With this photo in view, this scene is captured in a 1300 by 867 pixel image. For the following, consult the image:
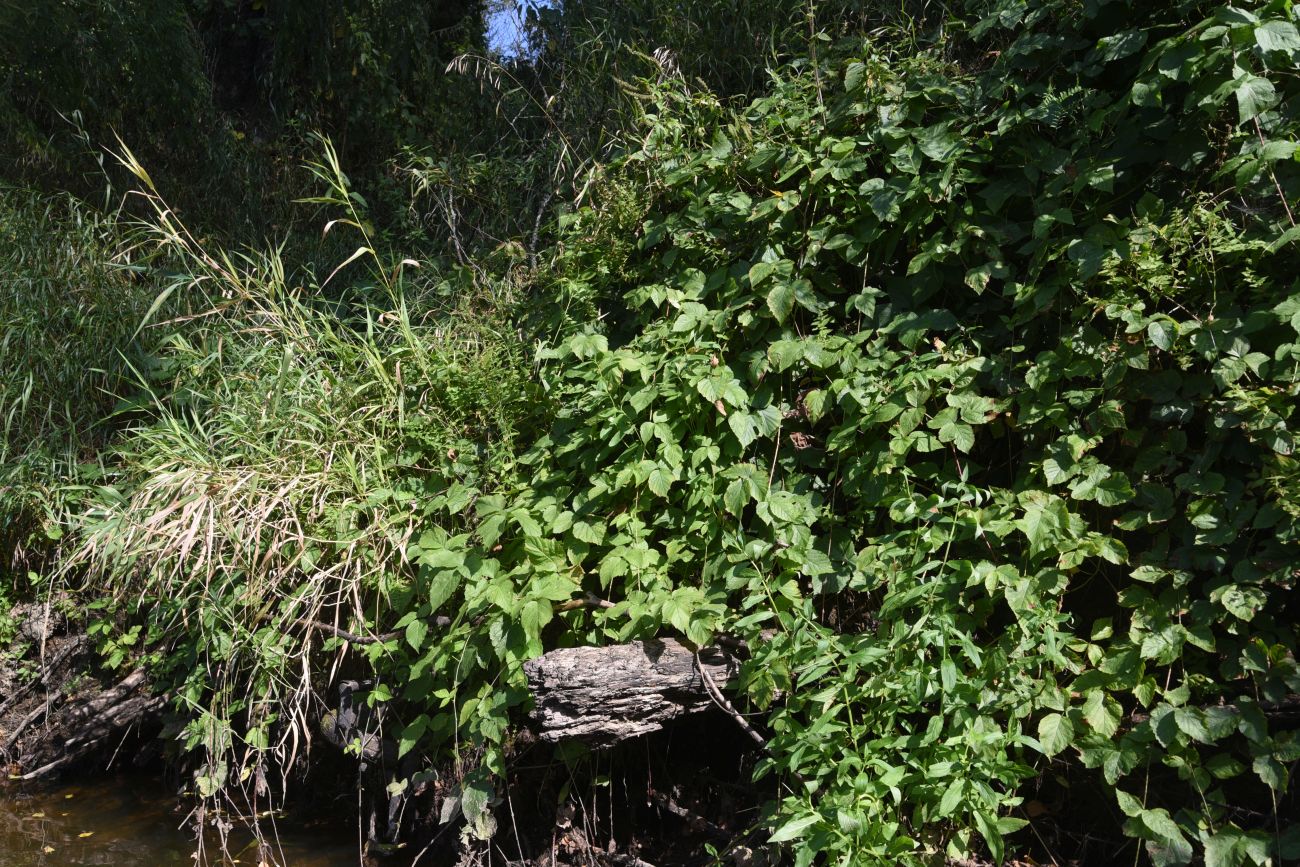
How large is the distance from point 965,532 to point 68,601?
3.75 m

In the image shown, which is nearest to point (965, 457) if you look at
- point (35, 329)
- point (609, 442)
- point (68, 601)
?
point (609, 442)

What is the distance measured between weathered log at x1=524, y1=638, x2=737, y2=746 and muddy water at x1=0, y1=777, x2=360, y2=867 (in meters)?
1.28

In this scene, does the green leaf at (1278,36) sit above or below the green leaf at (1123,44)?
below

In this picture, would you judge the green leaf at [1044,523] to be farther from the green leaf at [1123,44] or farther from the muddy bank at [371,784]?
the green leaf at [1123,44]

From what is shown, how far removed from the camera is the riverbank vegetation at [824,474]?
8.23ft

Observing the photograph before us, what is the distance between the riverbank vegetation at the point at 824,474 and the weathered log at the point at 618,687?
0.08 metres

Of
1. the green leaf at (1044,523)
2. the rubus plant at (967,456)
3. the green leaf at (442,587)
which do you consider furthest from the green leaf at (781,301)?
the green leaf at (442,587)

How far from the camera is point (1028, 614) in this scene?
8.37 ft

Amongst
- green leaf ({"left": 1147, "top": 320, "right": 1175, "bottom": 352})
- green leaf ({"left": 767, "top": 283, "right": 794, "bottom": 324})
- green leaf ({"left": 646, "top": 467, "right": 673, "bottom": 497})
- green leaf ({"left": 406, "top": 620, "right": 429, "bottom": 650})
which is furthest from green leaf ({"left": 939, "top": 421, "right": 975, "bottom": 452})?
green leaf ({"left": 406, "top": 620, "right": 429, "bottom": 650})

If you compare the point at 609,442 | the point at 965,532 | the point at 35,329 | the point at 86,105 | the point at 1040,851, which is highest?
the point at 86,105

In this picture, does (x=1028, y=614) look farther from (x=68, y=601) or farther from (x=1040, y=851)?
(x=68, y=601)

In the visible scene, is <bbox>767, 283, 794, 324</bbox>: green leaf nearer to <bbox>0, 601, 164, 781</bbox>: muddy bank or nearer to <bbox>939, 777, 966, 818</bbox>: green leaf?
<bbox>939, 777, 966, 818</bbox>: green leaf

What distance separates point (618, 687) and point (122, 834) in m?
2.33

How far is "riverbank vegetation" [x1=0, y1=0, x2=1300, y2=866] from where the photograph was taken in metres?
2.51
